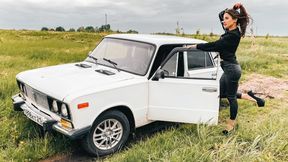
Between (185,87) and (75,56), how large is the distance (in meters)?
9.33

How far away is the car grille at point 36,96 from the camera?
4459 millimetres

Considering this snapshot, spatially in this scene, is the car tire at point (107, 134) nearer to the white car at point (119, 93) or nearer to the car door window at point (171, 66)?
the white car at point (119, 93)

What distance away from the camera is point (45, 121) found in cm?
421

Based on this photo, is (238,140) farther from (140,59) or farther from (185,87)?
(140,59)

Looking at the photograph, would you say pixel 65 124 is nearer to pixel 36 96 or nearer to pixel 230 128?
pixel 36 96

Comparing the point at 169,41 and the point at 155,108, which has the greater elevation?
the point at 169,41

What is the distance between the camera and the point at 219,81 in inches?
200

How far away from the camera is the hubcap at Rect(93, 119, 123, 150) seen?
14.7ft

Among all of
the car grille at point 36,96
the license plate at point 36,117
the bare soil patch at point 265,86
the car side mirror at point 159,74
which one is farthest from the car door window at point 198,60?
the bare soil patch at point 265,86

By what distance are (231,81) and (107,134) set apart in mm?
2229

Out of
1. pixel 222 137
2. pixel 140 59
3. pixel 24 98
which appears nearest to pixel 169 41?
pixel 140 59

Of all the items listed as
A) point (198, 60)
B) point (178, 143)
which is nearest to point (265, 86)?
point (198, 60)

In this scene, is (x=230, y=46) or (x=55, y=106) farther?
(x=230, y=46)

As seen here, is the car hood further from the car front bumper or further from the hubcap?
the hubcap
